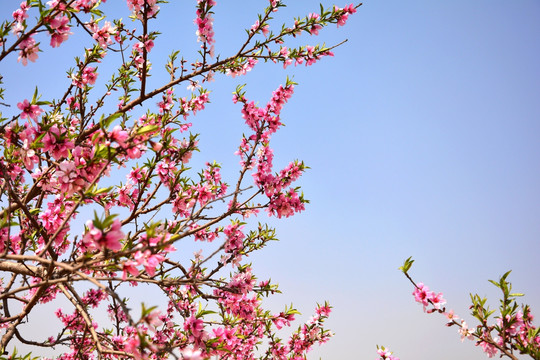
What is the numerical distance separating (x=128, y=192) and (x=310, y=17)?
4148mm

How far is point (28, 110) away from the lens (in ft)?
10.5

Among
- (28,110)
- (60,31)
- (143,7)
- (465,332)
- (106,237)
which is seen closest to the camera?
(106,237)

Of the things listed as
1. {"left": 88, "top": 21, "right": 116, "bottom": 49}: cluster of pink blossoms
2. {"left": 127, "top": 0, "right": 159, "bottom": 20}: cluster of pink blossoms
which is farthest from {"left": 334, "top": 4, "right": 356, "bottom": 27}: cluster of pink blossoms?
{"left": 88, "top": 21, "right": 116, "bottom": 49}: cluster of pink blossoms

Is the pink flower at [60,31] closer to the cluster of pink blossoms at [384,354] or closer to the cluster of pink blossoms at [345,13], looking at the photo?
the cluster of pink blossoms at [345,13]

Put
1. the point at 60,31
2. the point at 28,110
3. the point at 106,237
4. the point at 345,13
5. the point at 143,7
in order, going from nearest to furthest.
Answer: the point at 106,237 → the point at 28,110 → the point at 60,31 → the point at 143,7 → the point at 345,13

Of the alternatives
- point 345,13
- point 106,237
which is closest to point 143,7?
point 345,13

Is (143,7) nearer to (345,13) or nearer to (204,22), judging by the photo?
(204,22)

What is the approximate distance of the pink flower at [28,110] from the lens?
317 cm

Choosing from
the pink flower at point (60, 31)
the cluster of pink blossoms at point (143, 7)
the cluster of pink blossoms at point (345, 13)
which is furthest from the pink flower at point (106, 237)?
the cluster of pink blossoms at point (345, 13)

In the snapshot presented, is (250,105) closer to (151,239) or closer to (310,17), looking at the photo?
(310,17)

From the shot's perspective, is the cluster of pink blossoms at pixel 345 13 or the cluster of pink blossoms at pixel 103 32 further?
the cluster of pink blossoms at pixel 345 13

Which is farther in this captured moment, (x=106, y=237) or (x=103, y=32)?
(x=103, y=32)

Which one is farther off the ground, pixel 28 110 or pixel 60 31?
pixel 60 31

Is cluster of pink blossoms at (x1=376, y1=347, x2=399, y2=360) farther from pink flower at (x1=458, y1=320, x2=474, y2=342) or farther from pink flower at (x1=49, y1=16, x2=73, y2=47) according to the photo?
pink flower at (x1=49, y1=16, x2=73, y2=47)
